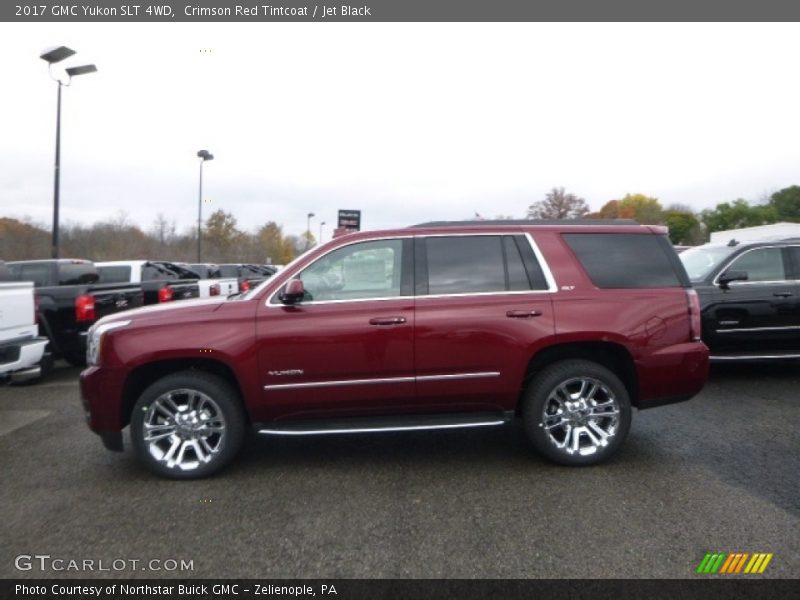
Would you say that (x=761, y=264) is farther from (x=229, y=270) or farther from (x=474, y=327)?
(x=229, y=270)

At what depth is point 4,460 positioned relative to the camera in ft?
15.2

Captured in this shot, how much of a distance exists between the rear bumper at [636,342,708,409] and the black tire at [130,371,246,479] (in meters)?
3.15

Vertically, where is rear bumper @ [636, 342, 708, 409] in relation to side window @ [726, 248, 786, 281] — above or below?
below

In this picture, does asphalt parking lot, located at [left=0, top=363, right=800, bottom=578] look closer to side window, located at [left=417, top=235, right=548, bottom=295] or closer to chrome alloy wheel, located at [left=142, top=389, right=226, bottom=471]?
chrome alloy wheel, located at [left=142, top=389, right=226, bottom=471]

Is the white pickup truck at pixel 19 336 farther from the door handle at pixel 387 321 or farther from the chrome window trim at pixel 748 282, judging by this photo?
the chrome window trim at pixel 748 282

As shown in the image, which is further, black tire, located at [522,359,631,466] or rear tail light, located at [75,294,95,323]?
rear tail light, located at [75,294,95,323]

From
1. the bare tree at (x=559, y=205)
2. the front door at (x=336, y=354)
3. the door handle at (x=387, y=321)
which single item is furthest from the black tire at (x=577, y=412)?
the bare tree at (x=559, y=205)

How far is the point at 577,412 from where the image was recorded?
4270 millimetres

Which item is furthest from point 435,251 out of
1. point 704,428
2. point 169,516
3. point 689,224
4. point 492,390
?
point 689,224

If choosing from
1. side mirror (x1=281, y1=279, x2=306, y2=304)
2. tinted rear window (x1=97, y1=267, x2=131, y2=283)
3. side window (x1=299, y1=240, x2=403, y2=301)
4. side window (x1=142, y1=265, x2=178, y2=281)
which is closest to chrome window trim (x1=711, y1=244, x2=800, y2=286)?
side window (x1=299, y1=240, x2=403, y2=301)

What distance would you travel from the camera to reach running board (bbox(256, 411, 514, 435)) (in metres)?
4.11
